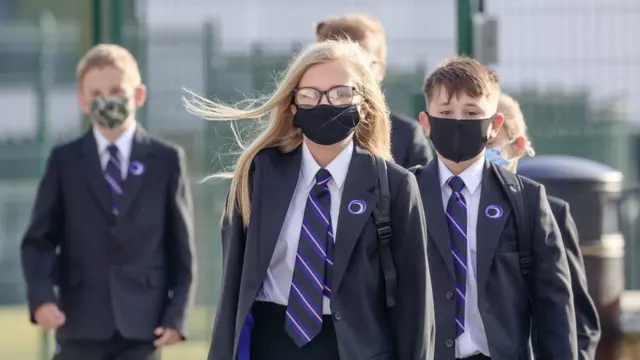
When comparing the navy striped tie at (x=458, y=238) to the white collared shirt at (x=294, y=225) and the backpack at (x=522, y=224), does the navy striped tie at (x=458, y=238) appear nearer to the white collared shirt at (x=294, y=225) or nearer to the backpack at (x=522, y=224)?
the backpack at (x=522, y=224)

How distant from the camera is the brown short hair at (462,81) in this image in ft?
14.5

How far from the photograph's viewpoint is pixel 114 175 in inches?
226

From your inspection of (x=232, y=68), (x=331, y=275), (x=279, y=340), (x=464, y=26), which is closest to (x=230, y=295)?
(x=279, y=340)

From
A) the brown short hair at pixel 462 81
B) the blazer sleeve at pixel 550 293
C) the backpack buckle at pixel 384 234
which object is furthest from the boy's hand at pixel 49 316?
the backpack buckle at pixel 384 234

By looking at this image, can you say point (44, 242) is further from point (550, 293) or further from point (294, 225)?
point (550, 293)

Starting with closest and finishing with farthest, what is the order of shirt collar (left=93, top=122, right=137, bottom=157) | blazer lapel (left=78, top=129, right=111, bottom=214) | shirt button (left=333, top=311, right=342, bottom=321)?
shirt button (left=333, top=311, right=342, bottom=321)
blazer lapel (left=78, top=129, right=111, bottom=214)
shirt collar (left=93, top=122, right=137, bottom=157)

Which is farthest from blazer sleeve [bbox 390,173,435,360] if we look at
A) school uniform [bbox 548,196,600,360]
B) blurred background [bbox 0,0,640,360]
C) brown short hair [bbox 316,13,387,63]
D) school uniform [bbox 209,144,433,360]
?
blurred background [bbox 0,0,640,360]

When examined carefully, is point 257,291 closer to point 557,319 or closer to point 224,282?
point 224,282

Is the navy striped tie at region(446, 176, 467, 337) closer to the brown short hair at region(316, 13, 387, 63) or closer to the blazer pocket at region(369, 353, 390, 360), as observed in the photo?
the blazer pocket at region(369, 353, 390, 360)

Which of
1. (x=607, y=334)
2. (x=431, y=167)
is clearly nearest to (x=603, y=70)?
(x=607, y=334)

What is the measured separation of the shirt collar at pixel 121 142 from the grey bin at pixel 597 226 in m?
1.94

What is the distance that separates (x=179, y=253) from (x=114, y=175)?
46 centimetres

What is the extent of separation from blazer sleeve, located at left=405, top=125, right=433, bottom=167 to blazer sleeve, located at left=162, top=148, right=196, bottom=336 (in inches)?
42.2

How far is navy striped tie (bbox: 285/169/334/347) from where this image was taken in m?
3.55
